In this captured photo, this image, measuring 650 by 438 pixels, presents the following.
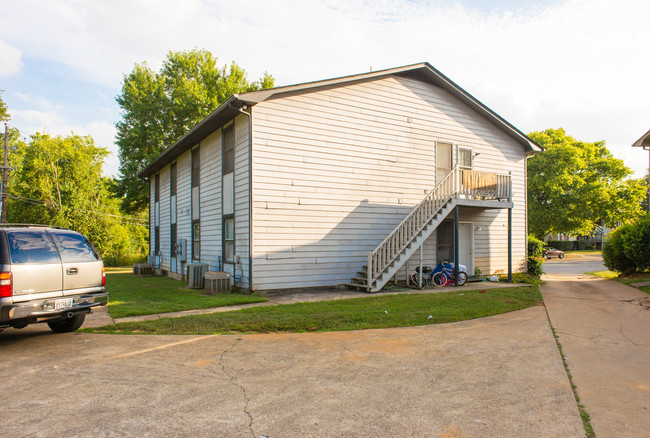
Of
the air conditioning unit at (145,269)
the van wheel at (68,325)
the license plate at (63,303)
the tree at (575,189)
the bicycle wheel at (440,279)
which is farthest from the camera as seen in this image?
the tree at (575,189)

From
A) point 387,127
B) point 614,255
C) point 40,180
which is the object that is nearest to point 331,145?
point 387,127

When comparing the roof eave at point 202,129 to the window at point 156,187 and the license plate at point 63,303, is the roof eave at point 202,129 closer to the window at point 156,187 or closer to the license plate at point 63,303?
the window at point 156,187

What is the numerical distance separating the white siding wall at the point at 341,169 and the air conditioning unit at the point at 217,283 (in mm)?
1152

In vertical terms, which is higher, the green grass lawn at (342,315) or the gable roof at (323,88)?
the gable roof at (323,88)

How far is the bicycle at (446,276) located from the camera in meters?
14.5

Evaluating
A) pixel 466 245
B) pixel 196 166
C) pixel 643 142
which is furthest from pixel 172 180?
pixel 643 142

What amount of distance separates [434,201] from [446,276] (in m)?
2.62

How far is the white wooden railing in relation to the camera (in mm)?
13062

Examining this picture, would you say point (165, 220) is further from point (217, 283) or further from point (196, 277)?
point (217, 283)

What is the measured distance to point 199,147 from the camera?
17.0m

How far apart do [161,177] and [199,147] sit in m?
7.33

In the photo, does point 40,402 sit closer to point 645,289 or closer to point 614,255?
point 645,289

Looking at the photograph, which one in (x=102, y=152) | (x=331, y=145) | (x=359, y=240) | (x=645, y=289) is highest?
(x=102, y=152)

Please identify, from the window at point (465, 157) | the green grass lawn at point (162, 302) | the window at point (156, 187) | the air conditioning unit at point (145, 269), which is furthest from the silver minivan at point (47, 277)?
the window at point (156, 187)
